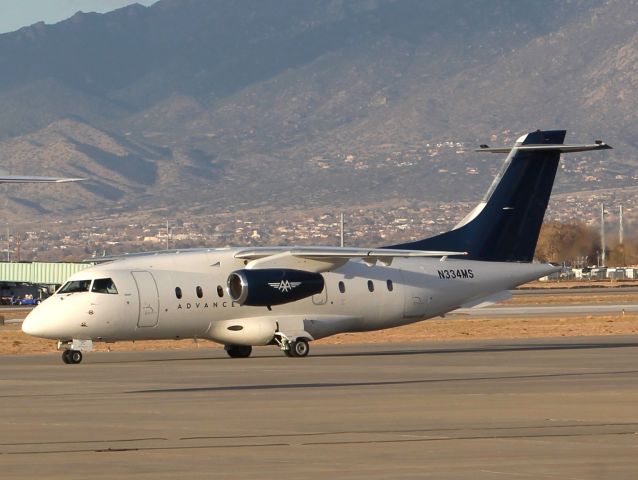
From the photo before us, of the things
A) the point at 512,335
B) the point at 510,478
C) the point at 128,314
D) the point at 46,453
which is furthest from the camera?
the point at 512,335

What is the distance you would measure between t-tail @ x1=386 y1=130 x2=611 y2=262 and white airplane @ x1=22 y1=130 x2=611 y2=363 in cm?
3

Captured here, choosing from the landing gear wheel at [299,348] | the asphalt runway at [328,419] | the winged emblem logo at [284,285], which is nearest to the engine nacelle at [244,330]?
the landing gear wheel at [299,348]

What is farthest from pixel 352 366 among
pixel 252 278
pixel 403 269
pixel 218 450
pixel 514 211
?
pixel 218 450

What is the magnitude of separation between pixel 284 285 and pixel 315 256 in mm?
1366

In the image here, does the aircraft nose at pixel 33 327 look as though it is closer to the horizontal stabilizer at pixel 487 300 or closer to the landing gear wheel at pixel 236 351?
the landing gear wheel at pixel 236 351

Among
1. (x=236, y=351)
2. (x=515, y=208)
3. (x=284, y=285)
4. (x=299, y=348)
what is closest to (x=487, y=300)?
(x=515, y=208)

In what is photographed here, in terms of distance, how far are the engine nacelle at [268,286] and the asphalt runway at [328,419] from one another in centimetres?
233

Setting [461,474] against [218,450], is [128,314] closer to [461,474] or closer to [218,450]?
[218,450]

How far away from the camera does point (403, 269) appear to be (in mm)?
52438

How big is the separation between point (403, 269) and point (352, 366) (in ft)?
29.6

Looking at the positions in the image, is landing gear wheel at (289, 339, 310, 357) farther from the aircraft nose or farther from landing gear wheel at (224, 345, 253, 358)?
the aircraft nose

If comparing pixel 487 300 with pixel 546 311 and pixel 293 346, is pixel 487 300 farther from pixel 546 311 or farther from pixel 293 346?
pixel 546 311

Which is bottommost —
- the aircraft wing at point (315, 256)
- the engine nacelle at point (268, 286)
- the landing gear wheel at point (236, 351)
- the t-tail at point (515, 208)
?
the landing gear wheel at point (236, 351)

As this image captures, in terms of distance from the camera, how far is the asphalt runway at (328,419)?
2255 cm
